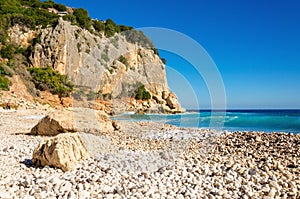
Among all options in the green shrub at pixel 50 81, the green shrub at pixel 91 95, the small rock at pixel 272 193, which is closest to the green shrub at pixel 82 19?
the green shrub at pixel 50 81

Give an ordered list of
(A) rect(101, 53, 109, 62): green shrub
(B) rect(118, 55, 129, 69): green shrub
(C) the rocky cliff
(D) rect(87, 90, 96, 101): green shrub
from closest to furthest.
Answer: (D) rect(87, 90, 96, 101): green shrub < (C) the rocky cliff < (A) rect(101, 53, 109, 62): green shrub < (B) rect(118, 55, 129, 69): green shrub

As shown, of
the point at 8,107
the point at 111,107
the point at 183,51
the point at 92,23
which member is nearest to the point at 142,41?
the point at 92,23

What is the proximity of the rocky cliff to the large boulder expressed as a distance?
30.2m

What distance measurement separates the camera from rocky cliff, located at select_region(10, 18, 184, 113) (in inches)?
1535

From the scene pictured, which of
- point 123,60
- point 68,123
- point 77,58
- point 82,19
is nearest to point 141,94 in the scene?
point 123,60

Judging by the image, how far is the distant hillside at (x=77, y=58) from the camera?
1396 inches

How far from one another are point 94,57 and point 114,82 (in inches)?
214

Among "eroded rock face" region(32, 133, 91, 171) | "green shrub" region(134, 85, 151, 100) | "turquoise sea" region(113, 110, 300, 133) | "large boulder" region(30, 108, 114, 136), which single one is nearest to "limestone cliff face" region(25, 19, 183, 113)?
"green shrub" region(134, 85, 151, 100)

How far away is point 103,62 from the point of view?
45.6 meters

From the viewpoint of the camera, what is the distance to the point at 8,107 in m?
21.1

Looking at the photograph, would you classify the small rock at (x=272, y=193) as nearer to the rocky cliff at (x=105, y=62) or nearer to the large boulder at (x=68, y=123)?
the large boulder at (x=68, y=123)

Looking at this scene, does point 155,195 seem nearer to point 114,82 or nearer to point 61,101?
point 61,101

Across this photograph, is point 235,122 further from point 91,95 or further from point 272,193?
point 272,193

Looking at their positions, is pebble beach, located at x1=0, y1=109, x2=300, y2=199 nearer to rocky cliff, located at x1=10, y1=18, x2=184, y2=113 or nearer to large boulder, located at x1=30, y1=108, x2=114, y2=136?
large boulder, located at x1=30, y1=108, x2=114, y2=136
